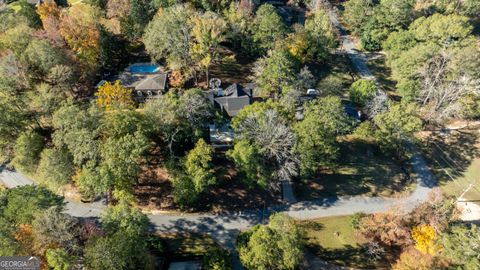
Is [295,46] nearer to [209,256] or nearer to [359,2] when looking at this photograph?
[359,2]

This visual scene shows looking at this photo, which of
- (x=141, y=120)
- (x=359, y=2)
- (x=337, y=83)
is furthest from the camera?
(x=359, y=2)

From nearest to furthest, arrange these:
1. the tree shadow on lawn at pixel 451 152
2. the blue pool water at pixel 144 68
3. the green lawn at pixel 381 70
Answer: the tree shadow on lawn at pixel 451 152 → the blue pool water at pixel 144 68 → the green lawn at pixel 381 70

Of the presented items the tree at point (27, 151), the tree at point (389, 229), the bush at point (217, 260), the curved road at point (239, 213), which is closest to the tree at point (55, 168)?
the tree at point (27, 151)

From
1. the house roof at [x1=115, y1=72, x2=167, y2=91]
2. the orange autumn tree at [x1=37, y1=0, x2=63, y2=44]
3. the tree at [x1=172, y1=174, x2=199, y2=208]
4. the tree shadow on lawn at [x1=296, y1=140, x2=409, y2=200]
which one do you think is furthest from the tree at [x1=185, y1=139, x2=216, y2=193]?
the orange autumn tree at [x1=37, y1=0, x2=63, y2=44]

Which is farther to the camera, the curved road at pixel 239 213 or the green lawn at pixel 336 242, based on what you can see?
the curved road at pixel 239 213

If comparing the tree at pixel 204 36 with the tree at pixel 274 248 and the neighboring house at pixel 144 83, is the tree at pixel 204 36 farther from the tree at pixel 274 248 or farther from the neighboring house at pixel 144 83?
the tree at pixel 274 248

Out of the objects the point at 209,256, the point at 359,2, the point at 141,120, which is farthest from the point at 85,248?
the point at 359,2

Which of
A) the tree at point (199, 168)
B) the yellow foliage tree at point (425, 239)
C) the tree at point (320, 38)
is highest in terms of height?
the tree at point (320, 38)
